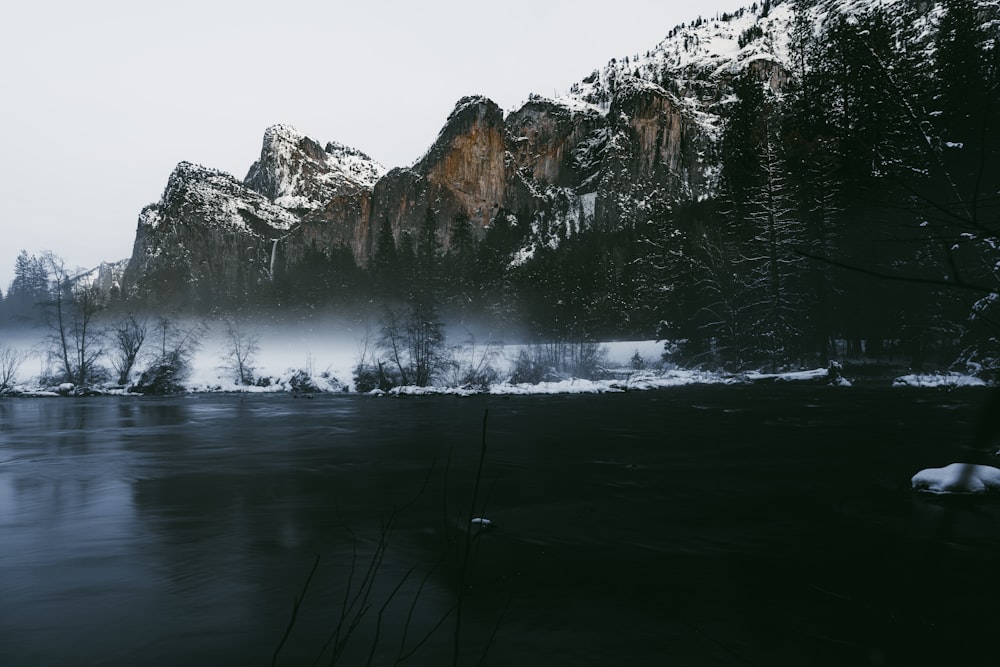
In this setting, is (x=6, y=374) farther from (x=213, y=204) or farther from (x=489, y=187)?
(x=213, y=204)

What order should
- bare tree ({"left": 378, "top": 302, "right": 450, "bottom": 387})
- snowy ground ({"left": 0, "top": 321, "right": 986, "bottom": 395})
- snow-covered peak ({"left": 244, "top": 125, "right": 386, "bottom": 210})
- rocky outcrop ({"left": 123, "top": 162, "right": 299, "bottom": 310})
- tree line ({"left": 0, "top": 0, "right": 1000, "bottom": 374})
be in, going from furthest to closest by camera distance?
snow-covered peak ({"left": 244, "top": 125, "right": 386, "bottom": 210}), rocky outcrop ({"left": 123, "top": 162, "right": 299, "bottom": 310}), bare tree ({"left": 378, "top": 302, "right": 450, "bottom": 387}), snowy ground ({"left": 0, "top": 321, "right": 986, "bottom": 395}), tree line ({"left": 0, "top": 0, "right": 1000, "bottom": 374})

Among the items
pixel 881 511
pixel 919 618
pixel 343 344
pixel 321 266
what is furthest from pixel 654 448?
pixel 321 266

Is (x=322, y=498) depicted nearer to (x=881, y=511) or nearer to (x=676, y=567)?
(x=676, y=567)

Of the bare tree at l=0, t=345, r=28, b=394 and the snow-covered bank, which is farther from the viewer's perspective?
the bare tree at l=0, t=345, r=28, b=394

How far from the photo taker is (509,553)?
832cm

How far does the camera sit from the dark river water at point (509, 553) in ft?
18.6

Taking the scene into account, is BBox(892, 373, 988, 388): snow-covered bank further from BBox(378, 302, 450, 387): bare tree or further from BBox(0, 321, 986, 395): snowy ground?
BBox(378, 302, 450, 387): bare tree

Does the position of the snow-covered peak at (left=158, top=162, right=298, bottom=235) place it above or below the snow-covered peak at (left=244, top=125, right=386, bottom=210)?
below

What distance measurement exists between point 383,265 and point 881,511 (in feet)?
296

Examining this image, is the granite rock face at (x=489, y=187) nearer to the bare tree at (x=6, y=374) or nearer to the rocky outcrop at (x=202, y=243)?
the rocky outcrop at (x=202, y=243)

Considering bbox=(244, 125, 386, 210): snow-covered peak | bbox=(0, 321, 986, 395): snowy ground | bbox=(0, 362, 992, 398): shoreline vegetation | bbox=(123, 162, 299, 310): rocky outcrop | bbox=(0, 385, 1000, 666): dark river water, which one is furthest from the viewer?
bbox=(244, 125, 386, 210): snow-covered peak

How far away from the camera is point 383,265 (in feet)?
314

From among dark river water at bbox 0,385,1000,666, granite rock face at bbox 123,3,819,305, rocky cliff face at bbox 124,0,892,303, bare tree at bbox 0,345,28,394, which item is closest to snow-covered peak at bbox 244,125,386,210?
rocky cliff face at bbox 124,0,892,303

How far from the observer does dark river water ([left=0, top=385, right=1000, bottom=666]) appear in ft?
18.6
